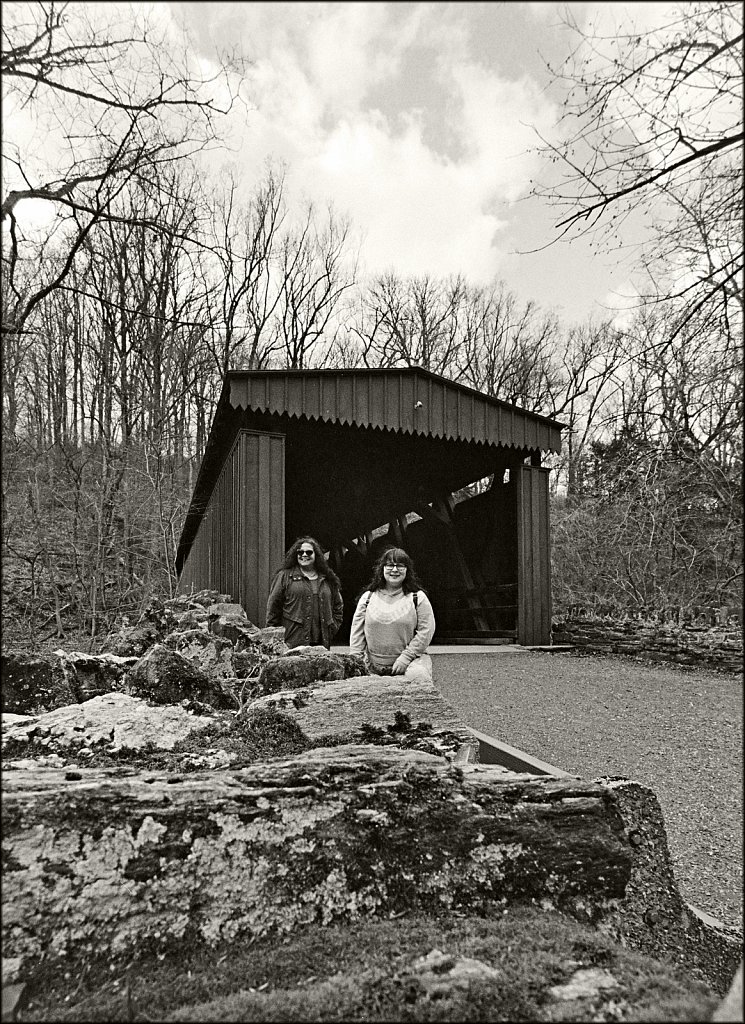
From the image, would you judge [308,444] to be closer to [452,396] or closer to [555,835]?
[452,396]

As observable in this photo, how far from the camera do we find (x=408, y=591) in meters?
3.96

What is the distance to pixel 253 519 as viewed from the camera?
8375 millimetres

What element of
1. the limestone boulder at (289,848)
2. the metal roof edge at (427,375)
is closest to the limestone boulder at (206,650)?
the limestone boulder at (289,848)

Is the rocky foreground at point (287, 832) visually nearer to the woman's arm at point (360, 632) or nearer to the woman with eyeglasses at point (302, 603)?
the woman's arm at point (360, 632)

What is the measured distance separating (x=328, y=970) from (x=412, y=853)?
0.42 m

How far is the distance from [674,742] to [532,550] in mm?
9680

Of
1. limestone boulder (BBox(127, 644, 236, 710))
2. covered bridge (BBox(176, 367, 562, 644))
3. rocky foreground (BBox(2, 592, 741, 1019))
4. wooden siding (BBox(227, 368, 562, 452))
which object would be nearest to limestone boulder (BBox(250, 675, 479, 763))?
rocky foreground (BBox(2, 592, 741, 1019))

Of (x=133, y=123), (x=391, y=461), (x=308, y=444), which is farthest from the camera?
(x=391, y=461)

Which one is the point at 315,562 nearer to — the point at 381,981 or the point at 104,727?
the point at 104,727

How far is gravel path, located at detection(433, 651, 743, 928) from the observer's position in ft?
3.20

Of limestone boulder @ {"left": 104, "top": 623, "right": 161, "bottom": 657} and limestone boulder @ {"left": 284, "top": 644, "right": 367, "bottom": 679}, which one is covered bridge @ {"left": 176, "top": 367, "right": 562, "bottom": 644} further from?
limestone boulder @ {"left": 284, "top": 644, "right": 367, "bottom": 679}

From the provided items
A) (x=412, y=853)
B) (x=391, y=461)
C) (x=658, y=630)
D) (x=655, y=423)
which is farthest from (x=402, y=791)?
(x=391, y=461)

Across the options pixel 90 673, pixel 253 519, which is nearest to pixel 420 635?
pixel 90 673

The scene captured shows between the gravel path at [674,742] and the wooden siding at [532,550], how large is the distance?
7116mm
